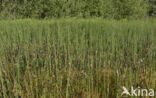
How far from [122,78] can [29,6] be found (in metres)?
4.18

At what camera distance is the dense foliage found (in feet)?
16.3

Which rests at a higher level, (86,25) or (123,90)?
(86,25)

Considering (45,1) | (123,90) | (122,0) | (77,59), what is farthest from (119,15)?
(123,90)

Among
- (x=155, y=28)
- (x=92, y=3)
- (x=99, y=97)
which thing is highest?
(x=92, y=3)

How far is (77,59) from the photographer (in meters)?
2.14

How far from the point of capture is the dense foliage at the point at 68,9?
16.3ft

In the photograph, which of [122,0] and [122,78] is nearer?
[122,78]

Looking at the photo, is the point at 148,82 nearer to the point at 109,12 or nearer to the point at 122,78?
the point at 122,78

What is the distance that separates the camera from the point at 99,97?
1671 millimetres

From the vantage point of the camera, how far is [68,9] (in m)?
4.31

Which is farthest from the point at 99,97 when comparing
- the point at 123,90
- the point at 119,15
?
the point at 119,15

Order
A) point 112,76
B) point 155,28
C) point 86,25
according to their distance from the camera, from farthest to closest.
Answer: point 86,25, point 155,28, point 112,76

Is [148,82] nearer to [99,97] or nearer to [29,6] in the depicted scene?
[99,97]

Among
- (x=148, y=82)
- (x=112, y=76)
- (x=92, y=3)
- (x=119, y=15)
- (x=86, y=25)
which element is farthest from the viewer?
(x=119, y=15)
